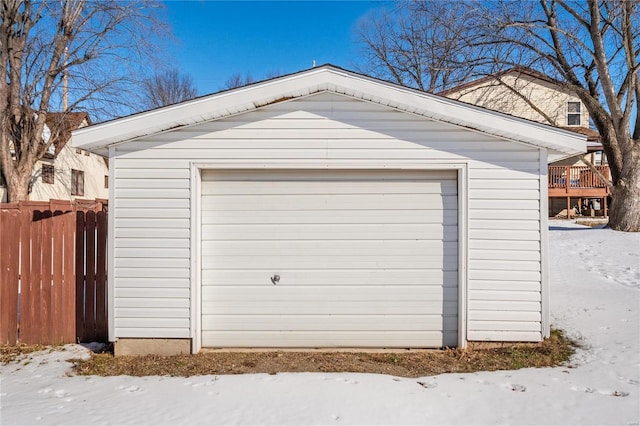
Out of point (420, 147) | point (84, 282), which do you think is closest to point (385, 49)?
point (420, 147)

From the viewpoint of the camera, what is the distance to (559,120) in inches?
869

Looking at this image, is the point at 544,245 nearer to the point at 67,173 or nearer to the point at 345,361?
the point at 345,361

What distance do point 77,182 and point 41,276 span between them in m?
23.2

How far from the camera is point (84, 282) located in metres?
5.15

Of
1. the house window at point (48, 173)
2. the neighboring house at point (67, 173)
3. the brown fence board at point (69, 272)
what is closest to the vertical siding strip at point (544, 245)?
the brown fence board at point (69, 272)

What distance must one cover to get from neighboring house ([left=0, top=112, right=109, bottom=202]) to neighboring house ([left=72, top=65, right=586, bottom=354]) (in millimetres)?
13749

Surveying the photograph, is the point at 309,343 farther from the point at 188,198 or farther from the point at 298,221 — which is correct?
the point at 188,198

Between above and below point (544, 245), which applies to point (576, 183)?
above

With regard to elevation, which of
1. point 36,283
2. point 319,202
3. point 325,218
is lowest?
point 36,283

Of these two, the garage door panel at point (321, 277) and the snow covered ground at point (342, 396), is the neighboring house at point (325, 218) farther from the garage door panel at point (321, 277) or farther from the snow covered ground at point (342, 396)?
the snow covered ground at point (342, 396)

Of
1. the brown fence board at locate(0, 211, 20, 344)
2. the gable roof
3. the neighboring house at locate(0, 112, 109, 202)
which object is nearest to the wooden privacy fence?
the brown fence board at locate(0, 211, 20, 344)

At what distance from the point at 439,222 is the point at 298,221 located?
1686mm

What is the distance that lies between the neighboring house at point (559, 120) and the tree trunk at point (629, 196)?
3.00 m

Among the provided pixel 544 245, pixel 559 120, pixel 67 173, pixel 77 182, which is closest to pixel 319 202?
pixel 544 245
